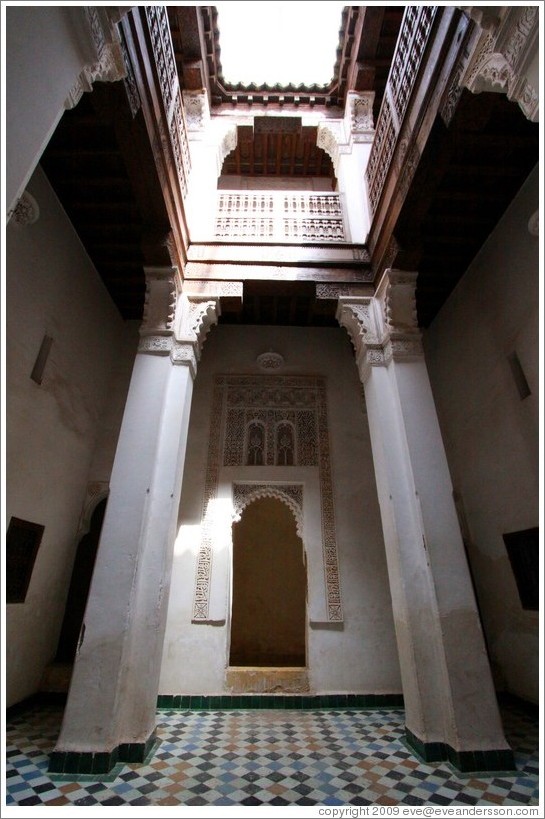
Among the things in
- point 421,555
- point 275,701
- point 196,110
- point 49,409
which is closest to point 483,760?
point 421,555

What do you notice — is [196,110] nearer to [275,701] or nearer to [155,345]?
[155,345]

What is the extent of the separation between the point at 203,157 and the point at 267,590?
263 inches

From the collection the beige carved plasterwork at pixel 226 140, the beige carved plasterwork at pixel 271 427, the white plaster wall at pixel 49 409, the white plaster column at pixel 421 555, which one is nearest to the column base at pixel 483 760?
the white plaster column at pixel 421 555

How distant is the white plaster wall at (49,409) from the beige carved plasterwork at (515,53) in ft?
11.0

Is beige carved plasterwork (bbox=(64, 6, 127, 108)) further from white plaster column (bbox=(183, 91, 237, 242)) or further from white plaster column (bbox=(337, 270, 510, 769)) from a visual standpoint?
white plaster column (bbox=(337, 270, 510, 769))

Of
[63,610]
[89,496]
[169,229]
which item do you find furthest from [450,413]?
[63,610]

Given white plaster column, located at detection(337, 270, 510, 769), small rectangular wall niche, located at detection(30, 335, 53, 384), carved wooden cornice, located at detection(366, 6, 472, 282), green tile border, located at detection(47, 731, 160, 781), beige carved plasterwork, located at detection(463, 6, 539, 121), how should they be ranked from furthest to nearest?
small rectangular wall niche, located at detection(30, 335, 53, 384) → white plaster column, located at detection(337, 270, 510, 769) → carved wooden cornice, located at detection(366, 6, 472, 282) → green tile border, located at detection(47, 731, 160, 781) → beige carved plasterwork, located at detection(463, 6, 539, 121)

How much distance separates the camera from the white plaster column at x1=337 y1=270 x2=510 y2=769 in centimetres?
267

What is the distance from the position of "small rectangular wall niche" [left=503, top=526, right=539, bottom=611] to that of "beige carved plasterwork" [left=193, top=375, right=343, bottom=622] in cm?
166

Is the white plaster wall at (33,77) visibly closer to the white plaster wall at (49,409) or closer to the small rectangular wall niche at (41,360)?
the white plaster wall at (49,409)

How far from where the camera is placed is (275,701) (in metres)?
3.97

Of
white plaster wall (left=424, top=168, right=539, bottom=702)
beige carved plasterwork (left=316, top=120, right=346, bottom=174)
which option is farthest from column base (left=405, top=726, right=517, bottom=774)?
beige carved plasterwork (left=316, top=120, right=346, bottom=174)

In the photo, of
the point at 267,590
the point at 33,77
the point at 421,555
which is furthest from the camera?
the point at 267,590

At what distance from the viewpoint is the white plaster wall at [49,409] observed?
345 cm
